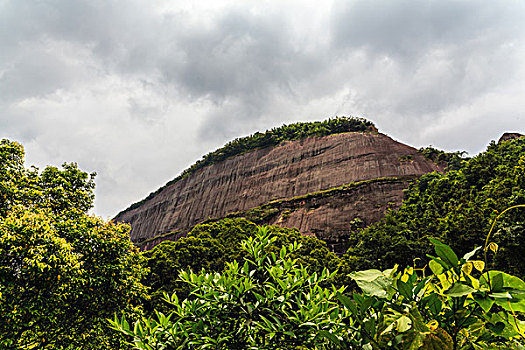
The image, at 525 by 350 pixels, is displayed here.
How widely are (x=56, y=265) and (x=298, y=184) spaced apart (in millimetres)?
38431

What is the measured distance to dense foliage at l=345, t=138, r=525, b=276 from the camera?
12.5m

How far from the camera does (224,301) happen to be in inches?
55.9

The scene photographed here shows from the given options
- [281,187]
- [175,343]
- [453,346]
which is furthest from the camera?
[281,187]

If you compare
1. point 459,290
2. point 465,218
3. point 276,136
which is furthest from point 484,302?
point 276,136

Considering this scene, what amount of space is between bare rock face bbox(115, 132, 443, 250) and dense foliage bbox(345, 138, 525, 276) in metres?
9.25

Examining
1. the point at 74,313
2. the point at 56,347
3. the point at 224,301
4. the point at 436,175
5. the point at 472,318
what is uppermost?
the point at 436,175

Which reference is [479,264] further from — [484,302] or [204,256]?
[204,256]

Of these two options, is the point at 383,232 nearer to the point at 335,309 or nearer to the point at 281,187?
the point at 335,309

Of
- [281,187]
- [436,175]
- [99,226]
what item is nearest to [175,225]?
[281,187]

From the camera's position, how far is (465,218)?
632 inches

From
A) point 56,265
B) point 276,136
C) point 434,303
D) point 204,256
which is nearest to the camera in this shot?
point 434,303

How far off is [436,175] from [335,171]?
1476cm

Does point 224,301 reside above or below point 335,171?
below

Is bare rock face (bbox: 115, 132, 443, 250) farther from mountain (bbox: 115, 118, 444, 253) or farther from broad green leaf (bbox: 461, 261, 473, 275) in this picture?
broad green leaf (bbox: 461, 261, 473, 275)
